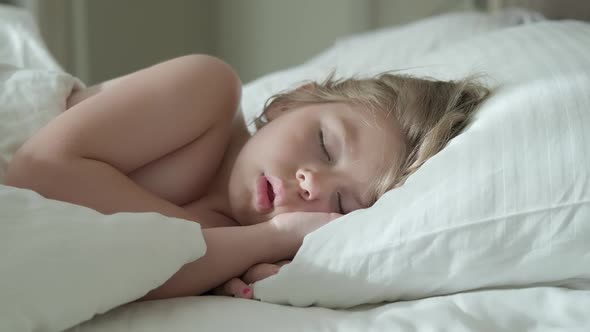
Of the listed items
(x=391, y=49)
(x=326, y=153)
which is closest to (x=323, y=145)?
(x=326, y=153)

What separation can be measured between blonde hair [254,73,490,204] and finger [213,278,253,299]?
212mm

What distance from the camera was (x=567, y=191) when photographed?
0.73 m

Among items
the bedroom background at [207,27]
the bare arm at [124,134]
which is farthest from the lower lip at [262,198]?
the bedroom background at [207,27]

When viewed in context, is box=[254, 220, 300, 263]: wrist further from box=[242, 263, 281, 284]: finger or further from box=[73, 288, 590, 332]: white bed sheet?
box=[73, 288, 590, 332]: white bed sheet

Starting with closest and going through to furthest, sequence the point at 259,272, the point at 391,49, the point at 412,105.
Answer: the point at 259,272 < the point at 412,105 < the point at 391,49

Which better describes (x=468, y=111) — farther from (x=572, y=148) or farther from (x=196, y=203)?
(x=196, y=203)

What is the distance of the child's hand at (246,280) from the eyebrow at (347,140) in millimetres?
140

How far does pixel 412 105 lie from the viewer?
3.22ft

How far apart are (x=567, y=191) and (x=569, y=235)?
5cm

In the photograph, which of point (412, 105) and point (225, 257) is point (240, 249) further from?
point (412, 105)

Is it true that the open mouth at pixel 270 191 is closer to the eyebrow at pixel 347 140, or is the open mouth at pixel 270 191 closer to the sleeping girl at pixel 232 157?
the sleeping girl at pixel 232 157

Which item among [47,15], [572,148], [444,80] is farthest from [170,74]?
[47,15]

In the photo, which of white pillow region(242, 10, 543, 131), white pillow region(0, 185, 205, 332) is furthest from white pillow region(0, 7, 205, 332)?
white pillow region(242, 10, 543, 131)

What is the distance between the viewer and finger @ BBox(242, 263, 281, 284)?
0.83m
